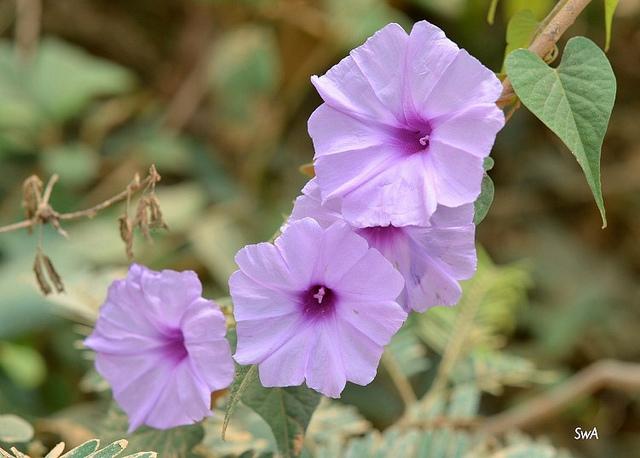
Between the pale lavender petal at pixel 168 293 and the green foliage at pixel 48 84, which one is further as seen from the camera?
the green foliage at pixel 48 84

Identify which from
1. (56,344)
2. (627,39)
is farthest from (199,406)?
(627,39)

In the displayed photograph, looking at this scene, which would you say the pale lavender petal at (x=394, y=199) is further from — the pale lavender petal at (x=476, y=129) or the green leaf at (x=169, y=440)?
the green leaf at (x=169, y=440)

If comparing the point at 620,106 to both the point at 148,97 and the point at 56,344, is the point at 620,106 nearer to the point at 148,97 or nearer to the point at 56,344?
the point at 148,97

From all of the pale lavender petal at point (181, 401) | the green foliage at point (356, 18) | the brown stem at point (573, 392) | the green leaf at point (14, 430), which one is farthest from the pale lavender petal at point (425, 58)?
the green foliage at point (356, 18)

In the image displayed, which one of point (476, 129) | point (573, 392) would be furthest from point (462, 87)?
point (573, 392)

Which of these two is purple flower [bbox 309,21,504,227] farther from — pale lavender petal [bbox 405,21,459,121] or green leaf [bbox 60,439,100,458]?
green leaf [bbox 60,439,100,458]
